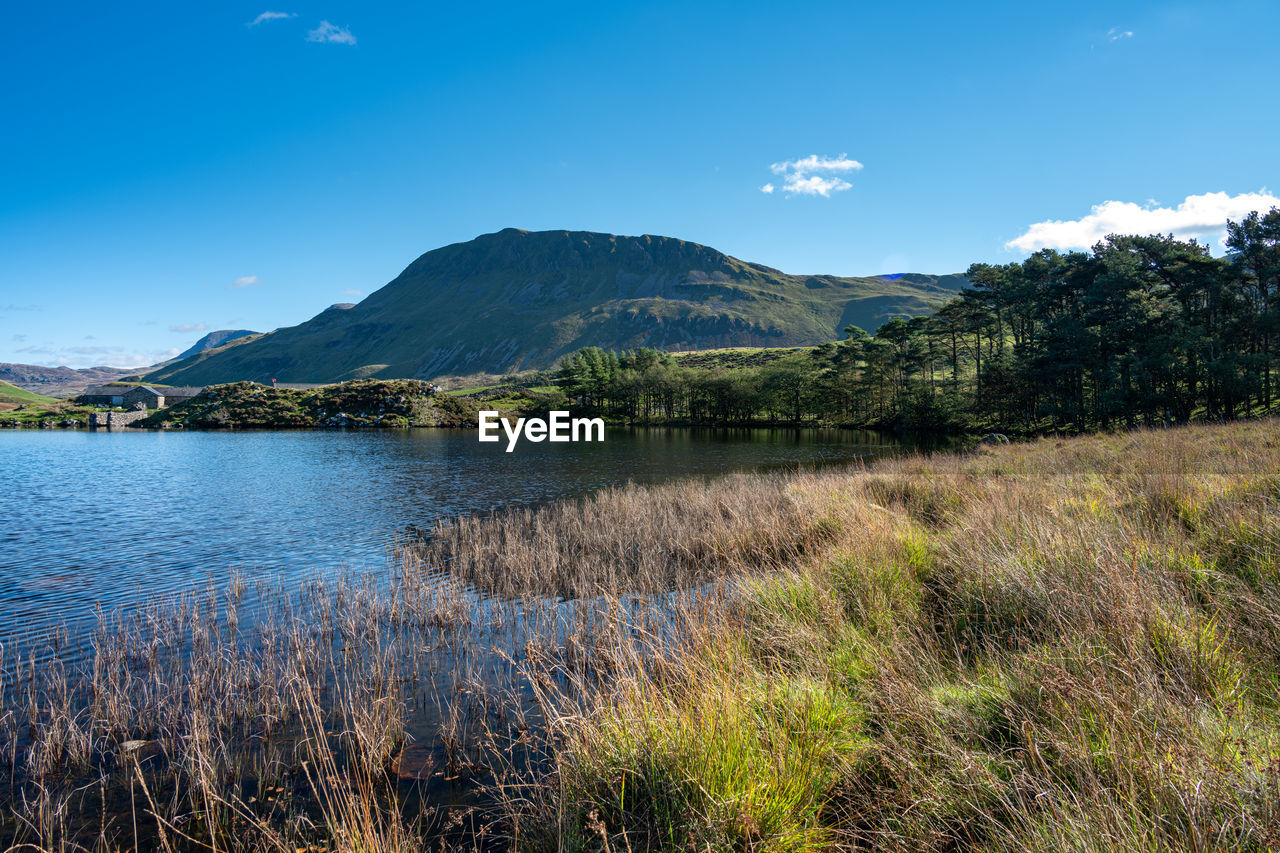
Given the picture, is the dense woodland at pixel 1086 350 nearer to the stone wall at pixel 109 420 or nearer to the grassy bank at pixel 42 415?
the stone wall at pixel 109 420

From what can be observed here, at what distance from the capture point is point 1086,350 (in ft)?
141

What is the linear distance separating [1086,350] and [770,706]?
51242 mm

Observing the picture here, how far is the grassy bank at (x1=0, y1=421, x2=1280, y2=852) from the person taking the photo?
329cm

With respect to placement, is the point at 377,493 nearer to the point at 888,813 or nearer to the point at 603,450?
the point at 603,450

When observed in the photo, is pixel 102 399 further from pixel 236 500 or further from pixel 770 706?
pixel 770 706

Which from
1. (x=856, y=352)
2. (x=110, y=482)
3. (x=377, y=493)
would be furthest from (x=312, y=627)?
(x=856, y=352)

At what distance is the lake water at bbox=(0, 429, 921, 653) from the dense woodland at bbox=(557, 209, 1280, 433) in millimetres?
15620

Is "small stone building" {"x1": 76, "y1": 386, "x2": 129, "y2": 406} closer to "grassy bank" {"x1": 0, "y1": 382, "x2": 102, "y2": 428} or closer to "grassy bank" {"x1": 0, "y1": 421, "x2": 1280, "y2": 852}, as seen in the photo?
"grassy bank" {"x1": 0, "y1": 382, "x2": 102, "y2": 428}

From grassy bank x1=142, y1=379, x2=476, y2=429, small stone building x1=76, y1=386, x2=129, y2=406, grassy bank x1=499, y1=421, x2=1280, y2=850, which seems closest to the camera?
grassy bank x1=499, y1=421, x2=1280, y2=850

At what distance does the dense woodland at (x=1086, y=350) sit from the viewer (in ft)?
120

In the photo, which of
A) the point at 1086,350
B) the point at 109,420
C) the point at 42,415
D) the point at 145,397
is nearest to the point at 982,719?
the point at 1086,350

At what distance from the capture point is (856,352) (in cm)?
7119

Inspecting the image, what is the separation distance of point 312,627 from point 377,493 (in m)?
17.4

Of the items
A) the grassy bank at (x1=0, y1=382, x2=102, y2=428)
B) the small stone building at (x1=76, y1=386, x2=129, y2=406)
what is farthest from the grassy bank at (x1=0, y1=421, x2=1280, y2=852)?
the small stone building at (x1=76, y1=386, x2=129, y2=406)
